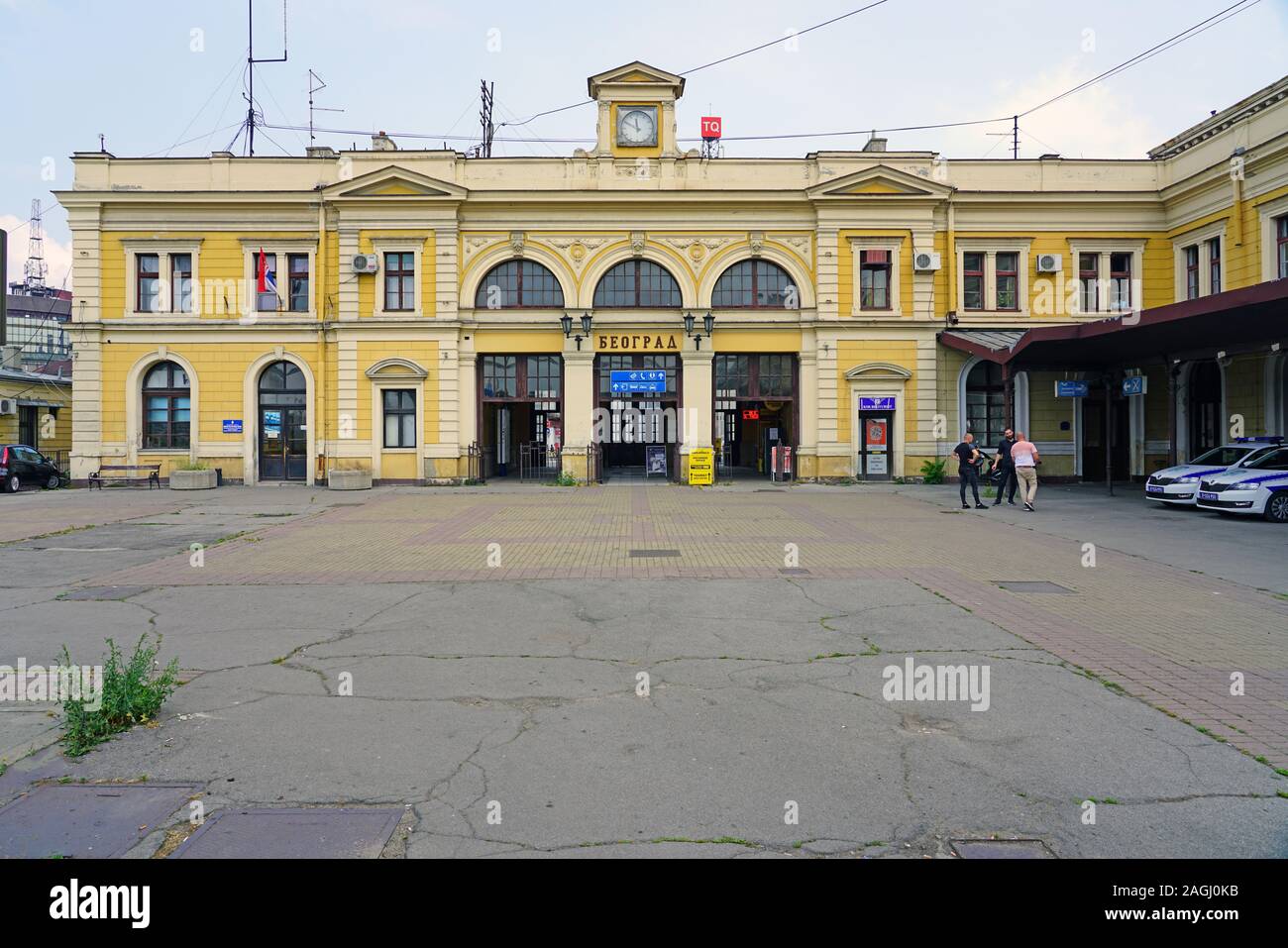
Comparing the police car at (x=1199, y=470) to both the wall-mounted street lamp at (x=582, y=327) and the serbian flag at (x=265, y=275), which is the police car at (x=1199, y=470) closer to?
the wall-mounted street lamp at (x=582, y=327)

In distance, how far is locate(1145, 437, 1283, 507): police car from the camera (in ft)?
60.6

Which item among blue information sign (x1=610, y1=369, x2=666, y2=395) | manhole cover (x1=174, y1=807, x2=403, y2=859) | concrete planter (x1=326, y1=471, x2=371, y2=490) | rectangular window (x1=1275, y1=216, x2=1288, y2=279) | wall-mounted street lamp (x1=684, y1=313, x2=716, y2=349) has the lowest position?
manhole cover (x1=174, y1=807, x2=403, y2=859)

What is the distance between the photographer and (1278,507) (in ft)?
56.0

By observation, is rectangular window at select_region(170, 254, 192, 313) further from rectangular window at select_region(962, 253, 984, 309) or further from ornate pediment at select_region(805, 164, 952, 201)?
rectangular window at select_region(962, 253, 984, 309)

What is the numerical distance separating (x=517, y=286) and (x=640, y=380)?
5589mm

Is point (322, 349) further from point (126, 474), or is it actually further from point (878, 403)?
point (878, 403)

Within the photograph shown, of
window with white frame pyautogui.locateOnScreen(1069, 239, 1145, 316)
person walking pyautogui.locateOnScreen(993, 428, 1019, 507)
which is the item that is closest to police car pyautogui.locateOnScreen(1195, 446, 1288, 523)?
person walking pyautogui.locateOnScreen(993, 428, 1019, 507)

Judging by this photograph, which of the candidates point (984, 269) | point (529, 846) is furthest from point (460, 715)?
point (984, 269)

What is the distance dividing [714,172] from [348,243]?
13273 mm

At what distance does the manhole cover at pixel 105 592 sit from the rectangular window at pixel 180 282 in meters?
23.0

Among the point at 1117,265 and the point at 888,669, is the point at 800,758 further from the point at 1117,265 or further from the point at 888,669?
the point at 1117,265

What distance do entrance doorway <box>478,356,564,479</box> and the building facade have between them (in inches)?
6.1

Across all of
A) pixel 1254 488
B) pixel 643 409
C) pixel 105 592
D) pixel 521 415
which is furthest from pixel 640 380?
pixel 105 592

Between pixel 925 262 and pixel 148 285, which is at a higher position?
pixel 925 262
